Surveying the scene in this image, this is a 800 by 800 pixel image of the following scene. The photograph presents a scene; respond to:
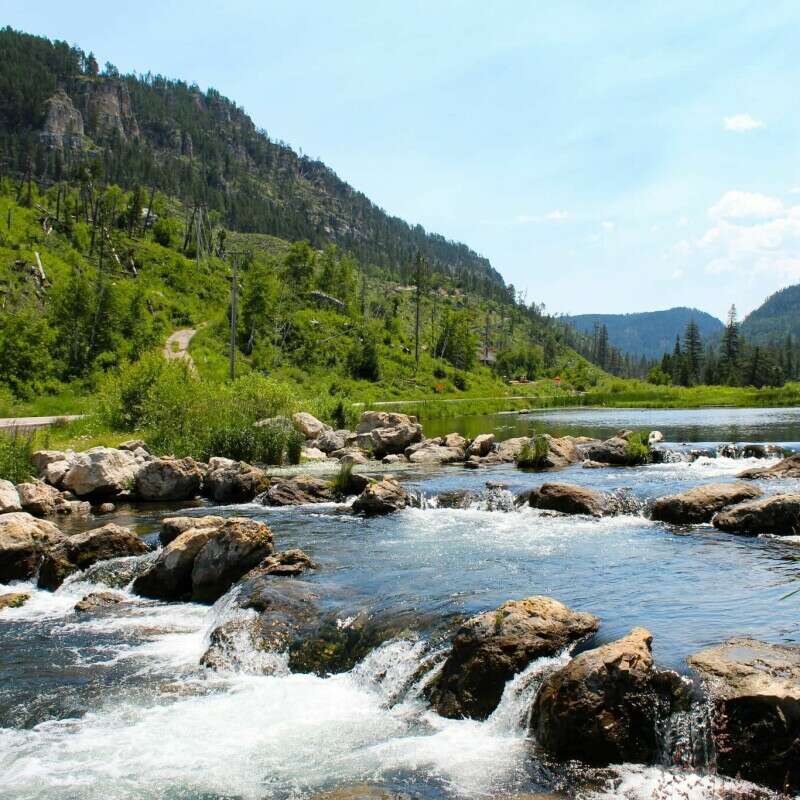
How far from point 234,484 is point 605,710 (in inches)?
779

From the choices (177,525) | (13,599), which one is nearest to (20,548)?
(13,599)

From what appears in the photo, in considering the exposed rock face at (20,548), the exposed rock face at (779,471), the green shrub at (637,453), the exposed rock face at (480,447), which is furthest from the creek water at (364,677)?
the exposed rock face at (480,447)

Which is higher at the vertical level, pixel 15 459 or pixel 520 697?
pixel 15 459

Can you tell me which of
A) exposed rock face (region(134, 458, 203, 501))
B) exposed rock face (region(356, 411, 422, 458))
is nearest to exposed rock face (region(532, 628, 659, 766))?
exposed rock face (region(134, 458, 203, 501))

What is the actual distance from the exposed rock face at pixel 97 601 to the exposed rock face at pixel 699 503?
50.1 ft

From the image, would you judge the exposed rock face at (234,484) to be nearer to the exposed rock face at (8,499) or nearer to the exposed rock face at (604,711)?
the exposed rock face at (8,499)

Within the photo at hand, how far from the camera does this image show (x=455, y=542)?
62.5 ft

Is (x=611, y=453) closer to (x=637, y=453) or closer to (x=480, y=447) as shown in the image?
(x=637, y=453)

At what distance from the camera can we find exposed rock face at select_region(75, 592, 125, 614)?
14812 mm

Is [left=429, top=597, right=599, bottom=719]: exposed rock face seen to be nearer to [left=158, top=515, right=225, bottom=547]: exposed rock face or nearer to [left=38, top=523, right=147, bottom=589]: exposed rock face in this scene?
[left=158, top=515, right=225, bottom=547]: exposed rock face

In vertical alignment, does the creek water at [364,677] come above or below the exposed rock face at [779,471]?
below

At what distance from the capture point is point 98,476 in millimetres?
25422

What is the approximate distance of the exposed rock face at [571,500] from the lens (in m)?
22.5

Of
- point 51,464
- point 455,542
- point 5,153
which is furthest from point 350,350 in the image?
point 5,153
